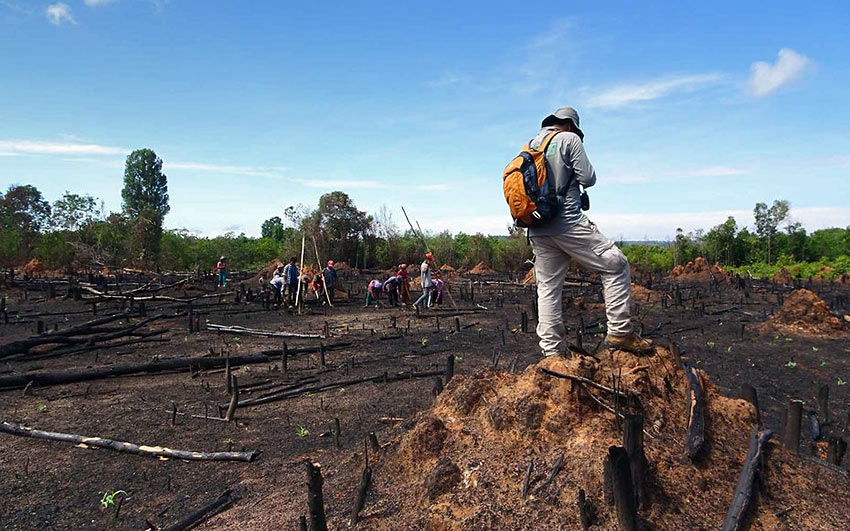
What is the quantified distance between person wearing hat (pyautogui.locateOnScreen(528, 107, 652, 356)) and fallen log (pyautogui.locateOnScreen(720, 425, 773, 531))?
2.92 ft

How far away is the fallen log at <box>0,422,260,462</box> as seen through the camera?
505cm

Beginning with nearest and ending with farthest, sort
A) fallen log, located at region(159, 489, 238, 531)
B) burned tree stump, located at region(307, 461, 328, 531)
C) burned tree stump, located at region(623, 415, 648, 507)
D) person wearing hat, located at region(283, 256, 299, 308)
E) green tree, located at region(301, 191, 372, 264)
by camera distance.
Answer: burned tree stump, located at region(623, 415, 648, 507) → burned tree stump, located at region(307, 461, 328, 531) → fallen log, located at region(159, 489, 238, 531) → person wearing hat, located at region(283, 256, 299, 308) → green tree, located at region(301, 191, 372, 264)

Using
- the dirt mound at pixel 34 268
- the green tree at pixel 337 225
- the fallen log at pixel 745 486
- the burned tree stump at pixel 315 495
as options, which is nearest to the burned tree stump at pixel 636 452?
the fallen log at pixel 745 486

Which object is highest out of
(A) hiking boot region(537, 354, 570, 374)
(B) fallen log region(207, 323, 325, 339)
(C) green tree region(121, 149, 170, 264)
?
(C) green tree region(121, 149, 170, 264)

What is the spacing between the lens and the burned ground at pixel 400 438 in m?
3.01

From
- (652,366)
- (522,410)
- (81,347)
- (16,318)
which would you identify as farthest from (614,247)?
(16,318)

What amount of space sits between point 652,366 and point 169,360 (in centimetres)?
844

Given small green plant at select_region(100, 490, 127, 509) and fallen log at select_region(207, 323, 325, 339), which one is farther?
fallen log at select_region(207, 323, 325, 339)

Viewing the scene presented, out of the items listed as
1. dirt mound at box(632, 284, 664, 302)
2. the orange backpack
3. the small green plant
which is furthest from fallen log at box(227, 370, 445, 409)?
dirt mound at box(632, 284, 664, 302)

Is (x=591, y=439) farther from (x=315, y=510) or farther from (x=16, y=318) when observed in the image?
(x=16, y=318)

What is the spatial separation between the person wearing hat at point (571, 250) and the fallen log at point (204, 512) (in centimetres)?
285

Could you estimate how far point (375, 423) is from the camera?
6.04m

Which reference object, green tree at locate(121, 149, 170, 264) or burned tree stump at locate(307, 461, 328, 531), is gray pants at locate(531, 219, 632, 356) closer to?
burned tree stump at locate(307, 461, 328, 531)

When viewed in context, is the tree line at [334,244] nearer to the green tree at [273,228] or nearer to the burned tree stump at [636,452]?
the green tree at [273,228]
